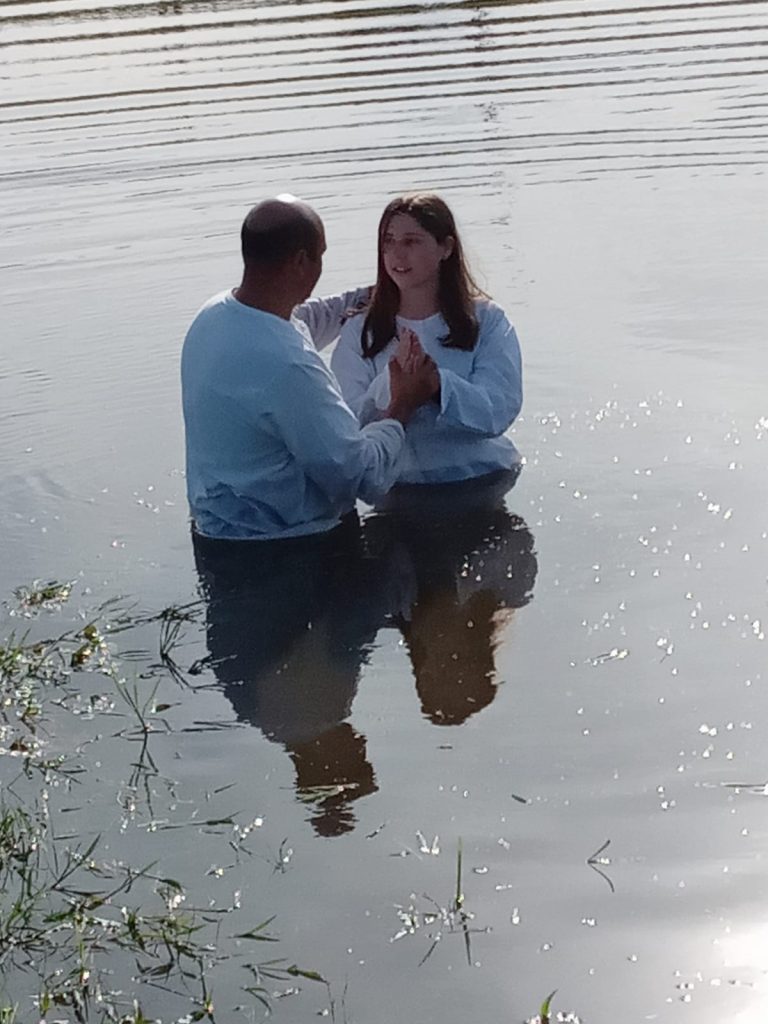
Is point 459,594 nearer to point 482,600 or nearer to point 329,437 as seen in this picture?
point 482,600

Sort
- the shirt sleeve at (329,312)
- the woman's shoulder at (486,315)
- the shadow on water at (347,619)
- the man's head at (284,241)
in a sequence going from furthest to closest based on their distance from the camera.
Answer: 1. the shirt sleeve at (329,312)
2. the woman's shoulder at (486,315)
3. the man's head at (284,241)
4. the shadow on water at (347,619)

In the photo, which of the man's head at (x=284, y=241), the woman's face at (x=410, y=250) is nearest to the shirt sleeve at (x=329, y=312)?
the woman's face at (x=410, y=250)

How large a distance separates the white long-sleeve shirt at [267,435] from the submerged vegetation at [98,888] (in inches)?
51.7

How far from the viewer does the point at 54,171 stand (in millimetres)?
17203

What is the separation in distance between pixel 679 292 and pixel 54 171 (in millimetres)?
7778

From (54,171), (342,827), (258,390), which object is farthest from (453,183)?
(342,827)

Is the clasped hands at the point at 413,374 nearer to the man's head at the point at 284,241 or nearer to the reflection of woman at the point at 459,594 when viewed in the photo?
the reflection of woman at the point at 459,594

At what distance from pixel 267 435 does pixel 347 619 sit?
36.4 inches

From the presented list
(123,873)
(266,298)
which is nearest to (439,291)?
(266,298)

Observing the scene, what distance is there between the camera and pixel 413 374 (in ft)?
25.8

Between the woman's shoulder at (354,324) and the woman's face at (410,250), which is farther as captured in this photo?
the woman's shoulder at (354,324)

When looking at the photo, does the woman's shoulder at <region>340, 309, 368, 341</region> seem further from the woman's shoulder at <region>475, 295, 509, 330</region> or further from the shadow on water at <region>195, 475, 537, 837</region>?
the shadow on water at <region>195, 475, 537, 837</region>

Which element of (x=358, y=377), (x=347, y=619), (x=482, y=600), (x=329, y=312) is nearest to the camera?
(x=347, y=619)

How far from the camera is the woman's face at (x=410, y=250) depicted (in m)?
7.91
